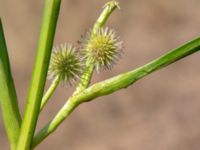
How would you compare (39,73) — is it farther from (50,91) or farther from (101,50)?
(101,50)

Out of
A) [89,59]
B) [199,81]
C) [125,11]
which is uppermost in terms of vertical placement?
[89,59]

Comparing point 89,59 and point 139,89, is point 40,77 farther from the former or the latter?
point 139,89

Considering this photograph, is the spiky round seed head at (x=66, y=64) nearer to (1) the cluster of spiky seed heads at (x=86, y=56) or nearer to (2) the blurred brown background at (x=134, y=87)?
(1) the cluster of spiky seed heads at (x=86, y=56)

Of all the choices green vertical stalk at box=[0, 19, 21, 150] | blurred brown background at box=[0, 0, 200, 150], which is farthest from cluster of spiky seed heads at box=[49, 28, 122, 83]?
blurred brown background at box=[0, 0, 200, 150]

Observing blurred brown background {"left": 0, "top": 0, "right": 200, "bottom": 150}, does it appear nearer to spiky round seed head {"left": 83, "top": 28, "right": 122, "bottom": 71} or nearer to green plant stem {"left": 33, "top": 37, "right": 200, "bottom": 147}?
spiky round seed head {"left": 83, "top": 28, "right": 122, "bottom": 71}

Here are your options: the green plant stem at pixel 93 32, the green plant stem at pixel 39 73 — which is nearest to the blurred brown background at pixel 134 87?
the green plant stem at pixel 93 32

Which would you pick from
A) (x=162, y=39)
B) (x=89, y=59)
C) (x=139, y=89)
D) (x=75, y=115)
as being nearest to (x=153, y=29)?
(x=162, y=39)
